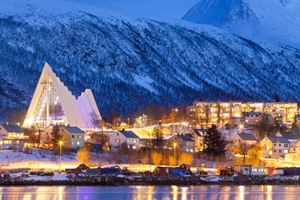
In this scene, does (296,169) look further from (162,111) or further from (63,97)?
(162,111)

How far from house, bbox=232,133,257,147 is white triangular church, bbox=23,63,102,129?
18.1m

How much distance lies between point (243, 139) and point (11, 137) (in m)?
20.5

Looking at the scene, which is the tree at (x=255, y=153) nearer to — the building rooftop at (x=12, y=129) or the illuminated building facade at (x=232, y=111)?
the building rooftop at (x=12, y=129)

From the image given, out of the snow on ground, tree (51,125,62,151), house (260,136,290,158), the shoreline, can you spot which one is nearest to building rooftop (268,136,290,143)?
house (260,136,290,158)

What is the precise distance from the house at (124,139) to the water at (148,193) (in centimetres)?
1866

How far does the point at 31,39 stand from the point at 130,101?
39.4 m

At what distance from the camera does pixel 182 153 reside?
6388 centimetres

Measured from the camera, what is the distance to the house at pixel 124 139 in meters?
69.7

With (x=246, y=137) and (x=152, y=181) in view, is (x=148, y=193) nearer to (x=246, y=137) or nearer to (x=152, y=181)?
(x=152, y=181)

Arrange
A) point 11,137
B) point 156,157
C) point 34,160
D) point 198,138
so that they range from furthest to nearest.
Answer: point 198,138 → point 11,137 → point 156,157 → point 34,160

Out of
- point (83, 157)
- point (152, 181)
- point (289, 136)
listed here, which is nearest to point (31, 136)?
point (83, 157)

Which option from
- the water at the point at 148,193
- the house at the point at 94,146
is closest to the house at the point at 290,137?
the house at the point at 94,146

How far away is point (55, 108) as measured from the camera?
295 ft

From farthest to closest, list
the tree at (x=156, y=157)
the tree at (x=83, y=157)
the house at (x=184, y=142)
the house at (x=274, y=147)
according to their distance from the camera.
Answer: the house at (x=274, y=147) → the house at (x=184, y=142) → the tree at (x=156, y=157) → the tree at (x=83, y=157)
